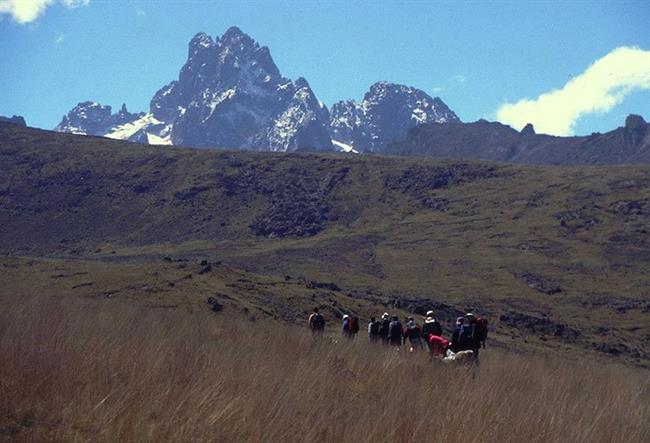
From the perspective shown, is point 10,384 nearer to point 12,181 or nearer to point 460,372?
point 460,372

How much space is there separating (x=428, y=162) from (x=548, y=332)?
9865 centimetres

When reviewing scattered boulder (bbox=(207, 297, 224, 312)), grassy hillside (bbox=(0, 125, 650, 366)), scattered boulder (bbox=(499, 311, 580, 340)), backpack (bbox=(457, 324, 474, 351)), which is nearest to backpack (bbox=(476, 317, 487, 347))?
backpack (bbox=(457, 324, 474, 351))

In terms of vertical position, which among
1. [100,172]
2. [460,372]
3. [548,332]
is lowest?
[548,332]

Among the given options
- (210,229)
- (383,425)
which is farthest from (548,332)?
(210,229)

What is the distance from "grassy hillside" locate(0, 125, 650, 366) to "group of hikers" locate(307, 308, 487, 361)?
20433 millimetres

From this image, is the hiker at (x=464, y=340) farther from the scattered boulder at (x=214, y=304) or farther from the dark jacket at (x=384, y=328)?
the scattered boulder at (x=214, y=304)

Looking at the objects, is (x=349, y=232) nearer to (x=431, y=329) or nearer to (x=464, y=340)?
(x=431, y=329)

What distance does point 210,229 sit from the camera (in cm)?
12019

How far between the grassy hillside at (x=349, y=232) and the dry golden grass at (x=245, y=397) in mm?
31118

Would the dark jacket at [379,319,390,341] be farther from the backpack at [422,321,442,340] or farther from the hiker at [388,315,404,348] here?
the backpack at [422,321,442,340]

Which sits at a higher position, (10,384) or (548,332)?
(10,384)

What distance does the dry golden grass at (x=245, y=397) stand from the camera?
589 cm

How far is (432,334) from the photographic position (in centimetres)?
1622

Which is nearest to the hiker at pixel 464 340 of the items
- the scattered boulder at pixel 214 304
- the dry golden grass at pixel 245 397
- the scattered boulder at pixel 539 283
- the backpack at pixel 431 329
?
the backpack at pixel 431 329
